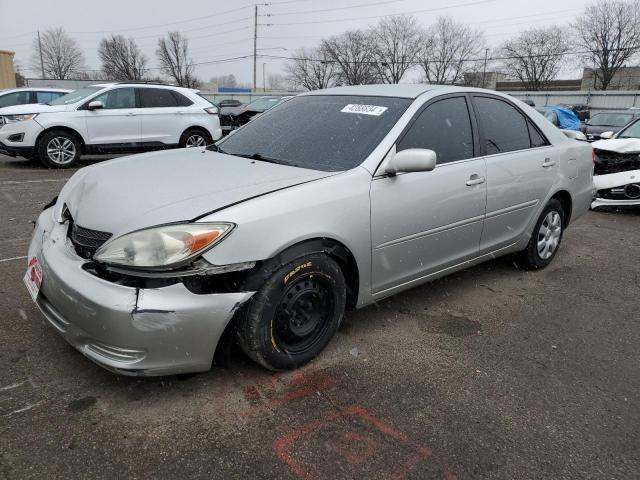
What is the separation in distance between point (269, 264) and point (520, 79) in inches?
2737

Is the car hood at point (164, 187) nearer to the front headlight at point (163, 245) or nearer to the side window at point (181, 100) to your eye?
the front headlight at point (163, 245)

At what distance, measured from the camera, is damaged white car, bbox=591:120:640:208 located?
6.95m

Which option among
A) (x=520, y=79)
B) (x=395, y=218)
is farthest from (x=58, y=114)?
(x=520, y=79)

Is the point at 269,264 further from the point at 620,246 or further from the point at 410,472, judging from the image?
the point at 620,246

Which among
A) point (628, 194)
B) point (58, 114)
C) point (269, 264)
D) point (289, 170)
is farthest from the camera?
point (58, 114)

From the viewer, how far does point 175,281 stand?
2260 millimetres

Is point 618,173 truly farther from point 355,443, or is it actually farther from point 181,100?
point 181,100

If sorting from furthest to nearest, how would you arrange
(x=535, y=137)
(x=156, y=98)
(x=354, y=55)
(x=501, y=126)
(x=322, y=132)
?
(x=354, y=55)
(x=156, y=98)
(x=535, y=137)
(x=501, y=126)
(x=322, y=132)

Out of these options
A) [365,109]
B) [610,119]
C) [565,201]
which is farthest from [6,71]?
[565,201]

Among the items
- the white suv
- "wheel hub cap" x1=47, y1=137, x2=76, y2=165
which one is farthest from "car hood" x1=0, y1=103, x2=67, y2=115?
"wheel hub cap" x1=47, y1=137, x2=76, y2=165

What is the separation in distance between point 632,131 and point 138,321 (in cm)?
844

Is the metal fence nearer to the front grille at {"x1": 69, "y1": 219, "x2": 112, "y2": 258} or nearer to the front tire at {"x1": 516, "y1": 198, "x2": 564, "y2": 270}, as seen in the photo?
the front tire at {"x1": 516, "y1": 198, "x2": 564, "y2": 270}

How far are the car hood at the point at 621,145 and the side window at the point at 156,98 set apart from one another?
788 centimetres

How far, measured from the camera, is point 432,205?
10.6ft
